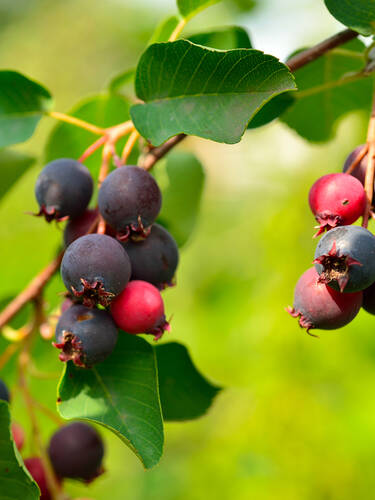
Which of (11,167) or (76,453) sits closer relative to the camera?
(76,453)

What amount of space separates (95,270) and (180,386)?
0.52 meters

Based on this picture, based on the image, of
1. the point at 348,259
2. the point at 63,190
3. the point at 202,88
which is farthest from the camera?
the point at 63,190

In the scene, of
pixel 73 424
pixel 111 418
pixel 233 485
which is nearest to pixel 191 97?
pixel 111 418

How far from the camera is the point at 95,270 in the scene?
100 cm

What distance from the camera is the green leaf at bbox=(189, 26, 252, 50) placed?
142 cm

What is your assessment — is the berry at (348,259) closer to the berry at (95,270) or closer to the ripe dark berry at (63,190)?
the berry at (95,270)

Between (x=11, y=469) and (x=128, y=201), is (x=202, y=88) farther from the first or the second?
(x=11, y=469)

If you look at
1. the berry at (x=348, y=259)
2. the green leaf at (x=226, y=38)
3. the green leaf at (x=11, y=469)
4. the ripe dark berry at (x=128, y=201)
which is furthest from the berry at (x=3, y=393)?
the green leaf at (x=226, y=38)

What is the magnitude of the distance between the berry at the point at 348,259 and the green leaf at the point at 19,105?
0.77m

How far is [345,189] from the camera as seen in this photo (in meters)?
0.99

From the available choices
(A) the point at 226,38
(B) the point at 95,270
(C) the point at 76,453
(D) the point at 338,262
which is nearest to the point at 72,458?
(C) the point at 76,453

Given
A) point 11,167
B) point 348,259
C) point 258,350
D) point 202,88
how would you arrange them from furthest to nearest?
point 258,350 < point 11,167 < point 202,88 < point 348,259

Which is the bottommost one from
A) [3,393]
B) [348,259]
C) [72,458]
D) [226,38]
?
[72,458]

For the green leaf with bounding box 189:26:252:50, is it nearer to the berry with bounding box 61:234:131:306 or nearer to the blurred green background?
the blurred green background
